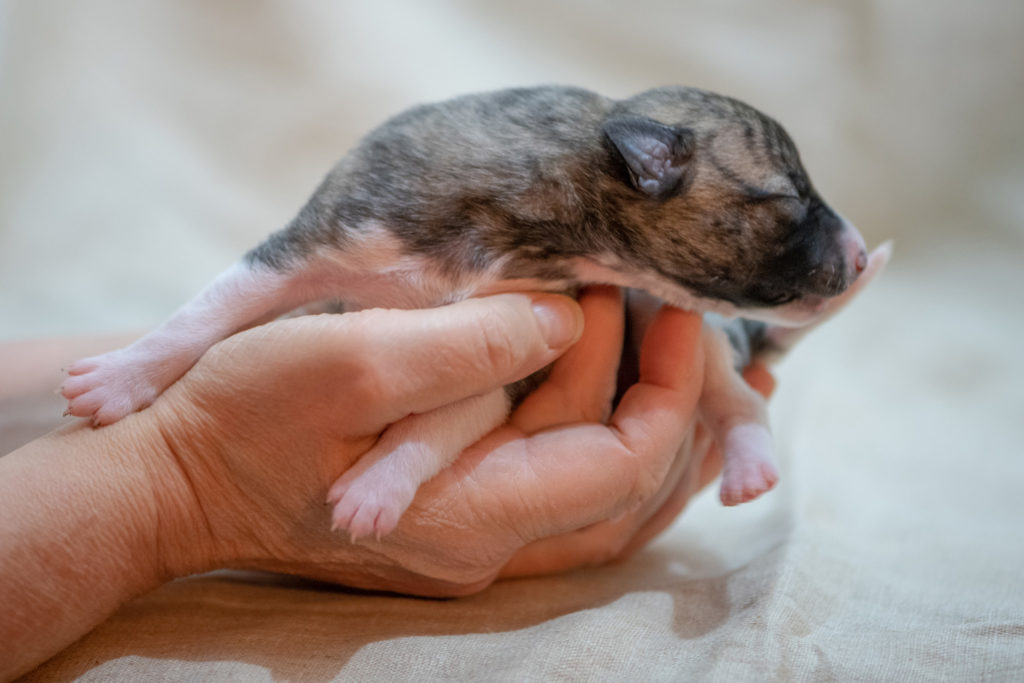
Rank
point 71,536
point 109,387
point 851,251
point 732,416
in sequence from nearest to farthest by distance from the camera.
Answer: point 71,536 < point 109,387 < point 851,251 < point 732,416

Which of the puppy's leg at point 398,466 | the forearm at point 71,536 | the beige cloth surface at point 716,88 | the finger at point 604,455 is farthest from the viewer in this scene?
the beige cloth surface at point 716,88

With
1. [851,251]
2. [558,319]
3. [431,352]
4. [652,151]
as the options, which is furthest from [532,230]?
[851,251]

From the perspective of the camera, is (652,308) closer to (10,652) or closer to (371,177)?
(371,177)

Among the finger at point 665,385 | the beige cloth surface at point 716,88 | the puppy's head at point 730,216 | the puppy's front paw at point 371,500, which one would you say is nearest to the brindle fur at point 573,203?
the puppy's head at point 730,216

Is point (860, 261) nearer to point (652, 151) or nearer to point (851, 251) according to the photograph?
point (851, 251)

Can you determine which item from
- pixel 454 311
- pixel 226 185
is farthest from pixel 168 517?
pixel 226 185

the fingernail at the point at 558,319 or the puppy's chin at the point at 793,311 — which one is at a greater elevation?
the fingernail at the point at 558,319

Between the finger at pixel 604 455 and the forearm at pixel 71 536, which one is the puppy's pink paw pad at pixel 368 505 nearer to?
the finger at pixel 604 455
